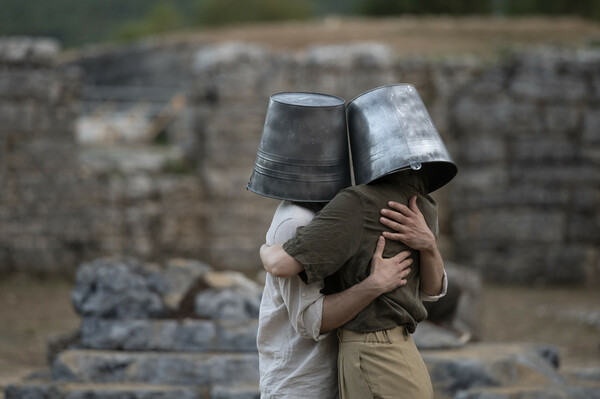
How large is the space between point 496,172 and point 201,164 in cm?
419

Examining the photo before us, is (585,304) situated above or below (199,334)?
below

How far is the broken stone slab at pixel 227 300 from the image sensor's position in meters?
5.48

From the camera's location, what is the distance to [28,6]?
28000 millimetres

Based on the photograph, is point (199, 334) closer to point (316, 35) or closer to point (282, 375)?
point (282, 375)

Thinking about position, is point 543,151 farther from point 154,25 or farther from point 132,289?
point 154,25

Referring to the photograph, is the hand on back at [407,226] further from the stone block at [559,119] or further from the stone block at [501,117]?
the stone block at [559,119]

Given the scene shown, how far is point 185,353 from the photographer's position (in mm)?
5082

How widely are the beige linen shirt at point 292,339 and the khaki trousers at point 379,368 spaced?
0.10 m

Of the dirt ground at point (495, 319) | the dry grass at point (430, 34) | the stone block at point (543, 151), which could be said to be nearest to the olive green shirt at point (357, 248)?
the dirt ground at point (495, 319)

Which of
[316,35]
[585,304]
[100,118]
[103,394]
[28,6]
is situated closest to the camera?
[103,394]

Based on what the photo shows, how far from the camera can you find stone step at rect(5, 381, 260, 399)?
Answer: 4594 mm

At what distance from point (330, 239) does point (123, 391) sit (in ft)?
7.82

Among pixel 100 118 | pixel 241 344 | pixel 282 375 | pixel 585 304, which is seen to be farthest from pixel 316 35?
pixel 282 375

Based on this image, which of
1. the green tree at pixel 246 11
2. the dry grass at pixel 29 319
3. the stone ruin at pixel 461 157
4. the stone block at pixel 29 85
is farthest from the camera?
the green tree at pixel 246 11
